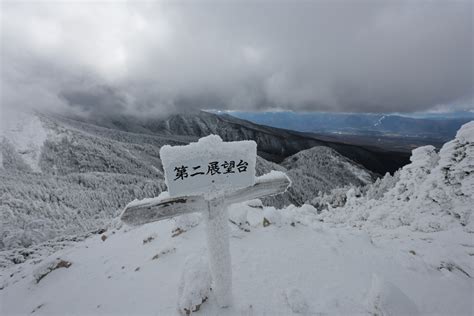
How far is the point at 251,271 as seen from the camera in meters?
5.83

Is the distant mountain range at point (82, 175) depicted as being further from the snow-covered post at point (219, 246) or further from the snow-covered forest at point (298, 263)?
the snow-covered post at point (219, 246)

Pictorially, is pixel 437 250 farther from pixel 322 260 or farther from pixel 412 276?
pixel 322 260

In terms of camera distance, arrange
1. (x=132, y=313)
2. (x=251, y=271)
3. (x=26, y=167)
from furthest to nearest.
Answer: (x=26, y=167), (x=251, y=271), (x=132, y=313)

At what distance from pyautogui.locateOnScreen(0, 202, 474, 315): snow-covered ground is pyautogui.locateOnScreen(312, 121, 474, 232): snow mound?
1724 mm

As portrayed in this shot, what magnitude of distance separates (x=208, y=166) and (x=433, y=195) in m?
14.7

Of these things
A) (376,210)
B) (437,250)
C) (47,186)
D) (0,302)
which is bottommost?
(47,186)

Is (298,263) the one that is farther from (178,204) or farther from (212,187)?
(178,204)

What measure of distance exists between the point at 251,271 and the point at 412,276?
4608 mm

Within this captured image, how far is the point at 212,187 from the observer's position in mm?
3822

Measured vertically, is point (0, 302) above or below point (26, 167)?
above

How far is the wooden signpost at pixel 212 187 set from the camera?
11.8 ft

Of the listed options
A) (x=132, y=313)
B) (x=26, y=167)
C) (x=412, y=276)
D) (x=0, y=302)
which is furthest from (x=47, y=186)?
(x=412, y=276)

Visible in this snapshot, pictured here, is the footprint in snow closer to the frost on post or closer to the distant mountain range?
the frost on post

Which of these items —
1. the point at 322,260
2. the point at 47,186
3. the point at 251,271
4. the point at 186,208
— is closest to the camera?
the point at 186,208
